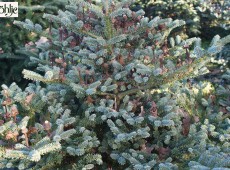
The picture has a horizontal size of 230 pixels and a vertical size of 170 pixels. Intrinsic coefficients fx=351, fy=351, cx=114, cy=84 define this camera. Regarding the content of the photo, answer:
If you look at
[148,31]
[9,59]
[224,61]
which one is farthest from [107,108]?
[224,61]

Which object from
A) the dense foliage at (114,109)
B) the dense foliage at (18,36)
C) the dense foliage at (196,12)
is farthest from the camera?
the dense foliage at (196,12)

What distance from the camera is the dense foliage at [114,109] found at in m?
2.73

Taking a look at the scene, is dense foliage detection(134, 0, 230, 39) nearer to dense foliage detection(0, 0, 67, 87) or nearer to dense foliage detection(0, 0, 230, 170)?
dense foliage detection(0, 0, 67, 87)

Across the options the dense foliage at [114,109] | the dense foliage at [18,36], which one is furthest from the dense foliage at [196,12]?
the dense foliage at [114,109]

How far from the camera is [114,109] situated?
299 cm

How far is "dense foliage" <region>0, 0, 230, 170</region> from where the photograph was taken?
273 cm

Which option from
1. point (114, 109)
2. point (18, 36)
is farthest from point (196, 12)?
point (114, 109)

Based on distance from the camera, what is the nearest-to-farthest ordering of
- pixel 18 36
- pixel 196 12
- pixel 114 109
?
pixel 114 109 → pixel 18 36 → pixel 196 12

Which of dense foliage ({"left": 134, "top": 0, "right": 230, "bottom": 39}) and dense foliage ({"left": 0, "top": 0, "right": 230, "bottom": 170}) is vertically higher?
dense foliage ({"left": 134, "top": 0, "right": 230, "bottom": 39})

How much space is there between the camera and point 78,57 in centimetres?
321

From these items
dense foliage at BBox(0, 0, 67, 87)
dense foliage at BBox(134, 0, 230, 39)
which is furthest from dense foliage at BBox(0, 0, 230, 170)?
dense foliage at BBox(134, 0, 230, 39)

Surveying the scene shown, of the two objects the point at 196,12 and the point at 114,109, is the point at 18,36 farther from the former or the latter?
the point at 196,12

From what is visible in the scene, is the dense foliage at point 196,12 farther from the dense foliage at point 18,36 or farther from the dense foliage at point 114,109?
the dense foliage at point 114,109

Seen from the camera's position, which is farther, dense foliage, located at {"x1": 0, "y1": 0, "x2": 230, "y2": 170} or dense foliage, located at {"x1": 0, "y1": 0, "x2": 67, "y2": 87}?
dense foliage, located at {"x1": 0, "y1": 0, "x2": 67, "y2": 87}
